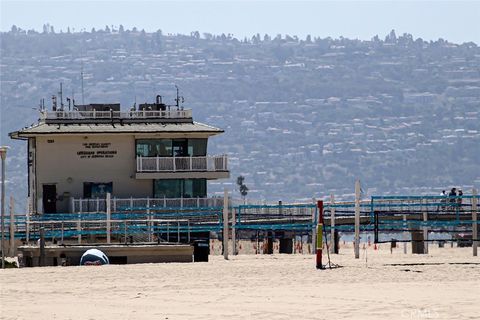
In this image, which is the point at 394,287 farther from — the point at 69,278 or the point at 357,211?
the point at 357,211

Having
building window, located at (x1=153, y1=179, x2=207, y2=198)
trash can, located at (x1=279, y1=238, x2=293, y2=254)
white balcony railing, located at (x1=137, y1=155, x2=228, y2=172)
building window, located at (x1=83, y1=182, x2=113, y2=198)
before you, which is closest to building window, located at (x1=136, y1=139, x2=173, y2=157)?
white balcony railing, located at (x1=137, y1=155, x2=228, y2=172)

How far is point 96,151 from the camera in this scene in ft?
215

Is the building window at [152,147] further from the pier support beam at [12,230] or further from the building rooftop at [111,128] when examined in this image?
the pier support beam at [12,230]

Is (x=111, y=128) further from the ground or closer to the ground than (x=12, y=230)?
further from the ground

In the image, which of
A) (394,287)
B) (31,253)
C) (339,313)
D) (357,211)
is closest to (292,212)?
(31,253)

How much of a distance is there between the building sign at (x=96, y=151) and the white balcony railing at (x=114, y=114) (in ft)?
6.74

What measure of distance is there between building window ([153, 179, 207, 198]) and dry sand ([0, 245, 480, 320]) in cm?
3162

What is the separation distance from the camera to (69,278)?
2950 cm

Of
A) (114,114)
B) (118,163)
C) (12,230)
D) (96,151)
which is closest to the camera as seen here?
(12,230)

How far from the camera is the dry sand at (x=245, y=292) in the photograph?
864 inches

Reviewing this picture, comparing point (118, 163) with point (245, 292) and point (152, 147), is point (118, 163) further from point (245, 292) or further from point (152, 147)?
point (245, 292)

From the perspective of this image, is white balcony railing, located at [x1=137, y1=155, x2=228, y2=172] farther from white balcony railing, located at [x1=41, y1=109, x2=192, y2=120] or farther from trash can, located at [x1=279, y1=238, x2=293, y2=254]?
trash can, located at [x1=279, y1=238, x2=293, y2=254]
